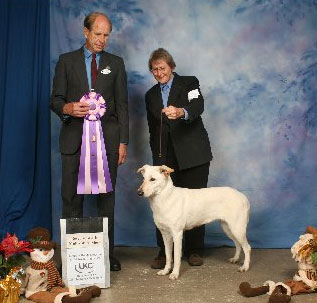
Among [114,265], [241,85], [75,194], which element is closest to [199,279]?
[114,265]

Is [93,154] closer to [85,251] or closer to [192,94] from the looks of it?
[85,251]

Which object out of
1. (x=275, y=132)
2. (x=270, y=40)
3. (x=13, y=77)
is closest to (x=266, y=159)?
(x=275, y=132)

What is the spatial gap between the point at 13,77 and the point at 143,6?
113 cm

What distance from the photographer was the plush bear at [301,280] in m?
3.29

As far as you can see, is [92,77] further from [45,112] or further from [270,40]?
[270,40]

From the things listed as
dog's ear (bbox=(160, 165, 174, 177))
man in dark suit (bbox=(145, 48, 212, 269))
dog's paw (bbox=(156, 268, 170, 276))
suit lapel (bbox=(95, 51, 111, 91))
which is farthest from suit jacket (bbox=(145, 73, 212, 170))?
dog's paw (bbox=(156, 268, 170, 276))

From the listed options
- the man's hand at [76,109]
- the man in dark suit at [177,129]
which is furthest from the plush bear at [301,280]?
the man's hand at [76,109]

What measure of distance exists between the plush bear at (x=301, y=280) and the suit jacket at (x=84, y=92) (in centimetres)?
124

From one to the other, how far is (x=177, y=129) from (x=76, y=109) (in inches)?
28.7

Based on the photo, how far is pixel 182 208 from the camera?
145 inches

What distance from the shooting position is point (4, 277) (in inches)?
122

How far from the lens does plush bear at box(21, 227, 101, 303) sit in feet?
10.6

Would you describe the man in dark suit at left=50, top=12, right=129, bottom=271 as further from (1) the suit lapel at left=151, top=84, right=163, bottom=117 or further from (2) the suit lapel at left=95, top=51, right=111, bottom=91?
(1) the suit lapel at left=151, top=84, right=163, bottom=117

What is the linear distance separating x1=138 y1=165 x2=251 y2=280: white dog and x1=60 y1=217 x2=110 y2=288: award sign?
0.37m
